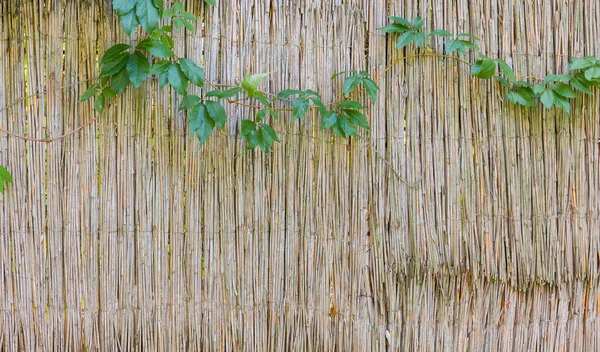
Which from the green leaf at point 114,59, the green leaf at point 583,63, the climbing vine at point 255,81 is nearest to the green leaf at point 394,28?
the climbing vine at point 255,81

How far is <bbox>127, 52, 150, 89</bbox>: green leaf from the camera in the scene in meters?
1.19

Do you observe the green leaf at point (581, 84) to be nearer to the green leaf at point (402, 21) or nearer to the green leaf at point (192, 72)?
the green leaf at point (402, 21)

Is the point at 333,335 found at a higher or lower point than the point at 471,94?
lower

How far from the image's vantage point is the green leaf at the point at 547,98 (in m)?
1.31

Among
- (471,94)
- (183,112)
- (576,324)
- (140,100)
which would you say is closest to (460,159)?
(471,94)

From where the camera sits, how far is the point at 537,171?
1.39 metres

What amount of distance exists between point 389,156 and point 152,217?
2.29 ft

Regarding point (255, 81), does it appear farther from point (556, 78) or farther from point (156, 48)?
point (556, 78)

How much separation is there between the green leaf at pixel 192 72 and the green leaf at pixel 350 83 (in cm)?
38

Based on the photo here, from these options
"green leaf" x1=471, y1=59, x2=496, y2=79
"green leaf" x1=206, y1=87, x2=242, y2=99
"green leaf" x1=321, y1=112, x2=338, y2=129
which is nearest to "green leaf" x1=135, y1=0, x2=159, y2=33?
"green leaf" x1=206, y1=87, x2=242, y2=99

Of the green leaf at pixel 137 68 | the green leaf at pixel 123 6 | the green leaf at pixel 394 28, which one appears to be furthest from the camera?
the green leaf at pixel 394 28

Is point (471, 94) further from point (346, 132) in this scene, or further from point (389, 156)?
point (346, 132)

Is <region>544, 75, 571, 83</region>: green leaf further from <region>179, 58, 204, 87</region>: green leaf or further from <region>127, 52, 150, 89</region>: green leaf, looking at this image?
<region>127, 52, 150, 89</region>: green leaf

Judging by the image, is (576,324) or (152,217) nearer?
Result: (152,217)
